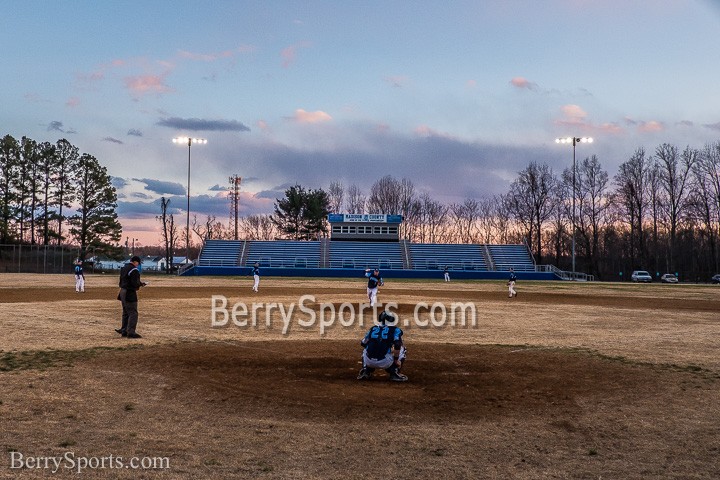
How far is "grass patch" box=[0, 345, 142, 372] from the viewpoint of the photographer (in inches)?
455

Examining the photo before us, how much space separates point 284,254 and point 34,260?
32.9 m

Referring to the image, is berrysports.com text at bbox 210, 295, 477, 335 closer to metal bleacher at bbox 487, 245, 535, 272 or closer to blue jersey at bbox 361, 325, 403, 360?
blue jersey at bbox 361, 325, 403, 360

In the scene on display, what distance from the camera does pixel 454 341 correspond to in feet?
54.6

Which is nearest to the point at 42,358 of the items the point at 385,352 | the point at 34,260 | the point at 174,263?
the point at 385,352

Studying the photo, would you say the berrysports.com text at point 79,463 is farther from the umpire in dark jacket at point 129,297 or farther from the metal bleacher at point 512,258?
the metal bleacher at point 512,258

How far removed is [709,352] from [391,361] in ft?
32.0

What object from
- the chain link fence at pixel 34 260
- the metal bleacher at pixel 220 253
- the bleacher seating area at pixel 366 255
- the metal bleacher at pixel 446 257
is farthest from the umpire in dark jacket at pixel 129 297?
the chain link fence at pixel 34 260

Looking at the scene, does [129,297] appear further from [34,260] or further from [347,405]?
[34,260]

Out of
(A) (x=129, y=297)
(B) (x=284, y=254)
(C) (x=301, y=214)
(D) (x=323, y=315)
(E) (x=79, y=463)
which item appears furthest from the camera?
(C) (x=301, y=214)

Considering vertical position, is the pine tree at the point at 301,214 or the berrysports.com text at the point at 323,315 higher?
the pine tree at the point at 301,214

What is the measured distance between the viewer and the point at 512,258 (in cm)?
8112

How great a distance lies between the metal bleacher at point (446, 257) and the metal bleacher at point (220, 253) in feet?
85.8

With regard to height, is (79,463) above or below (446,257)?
below

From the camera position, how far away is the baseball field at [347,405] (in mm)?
6641
